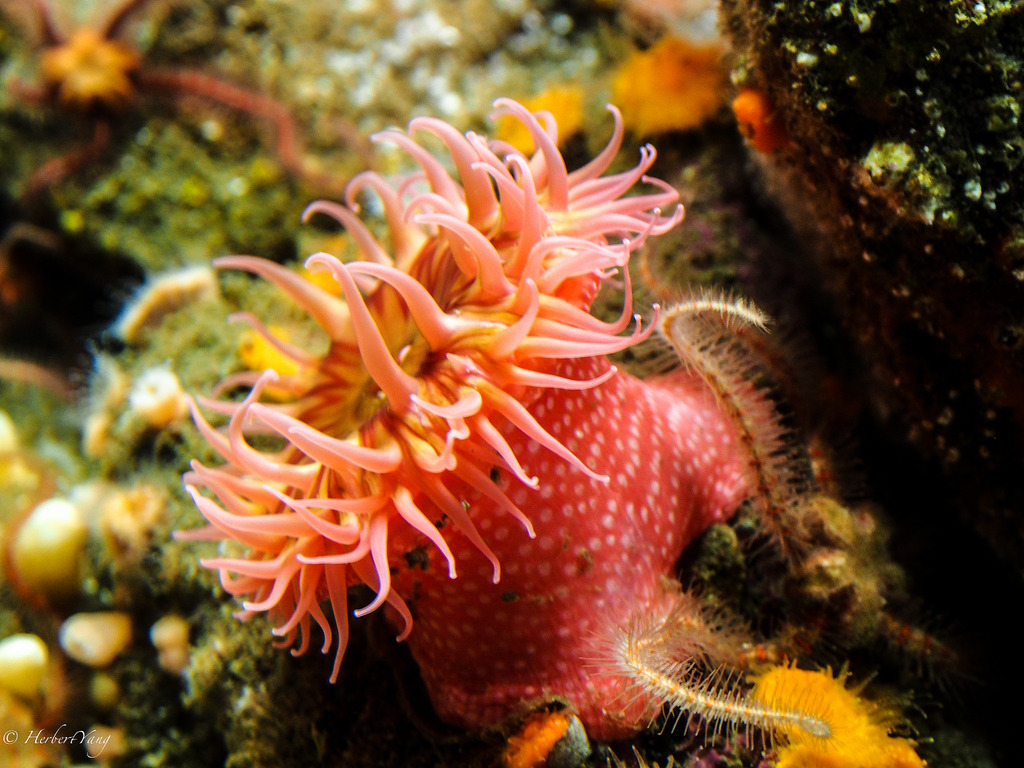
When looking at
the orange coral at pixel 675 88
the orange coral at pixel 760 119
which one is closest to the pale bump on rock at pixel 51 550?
the orange coral at pixel 675 88

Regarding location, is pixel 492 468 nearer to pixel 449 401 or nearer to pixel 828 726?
pixel 449 401

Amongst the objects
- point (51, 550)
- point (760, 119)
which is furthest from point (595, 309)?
point (51, 550)

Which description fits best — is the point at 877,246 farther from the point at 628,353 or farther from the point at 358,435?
the point at 358,435

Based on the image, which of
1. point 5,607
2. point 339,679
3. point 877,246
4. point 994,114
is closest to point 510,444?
point 339,679

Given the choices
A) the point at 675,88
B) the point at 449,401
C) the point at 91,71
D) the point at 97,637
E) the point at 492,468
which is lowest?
the point at 97,637

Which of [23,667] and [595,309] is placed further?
[23,667]

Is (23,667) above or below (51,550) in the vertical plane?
below

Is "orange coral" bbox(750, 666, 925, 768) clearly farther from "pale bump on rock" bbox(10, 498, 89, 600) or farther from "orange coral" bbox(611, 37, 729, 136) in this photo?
"pale bump on rock" bbox(10, 498, 89, 600)
